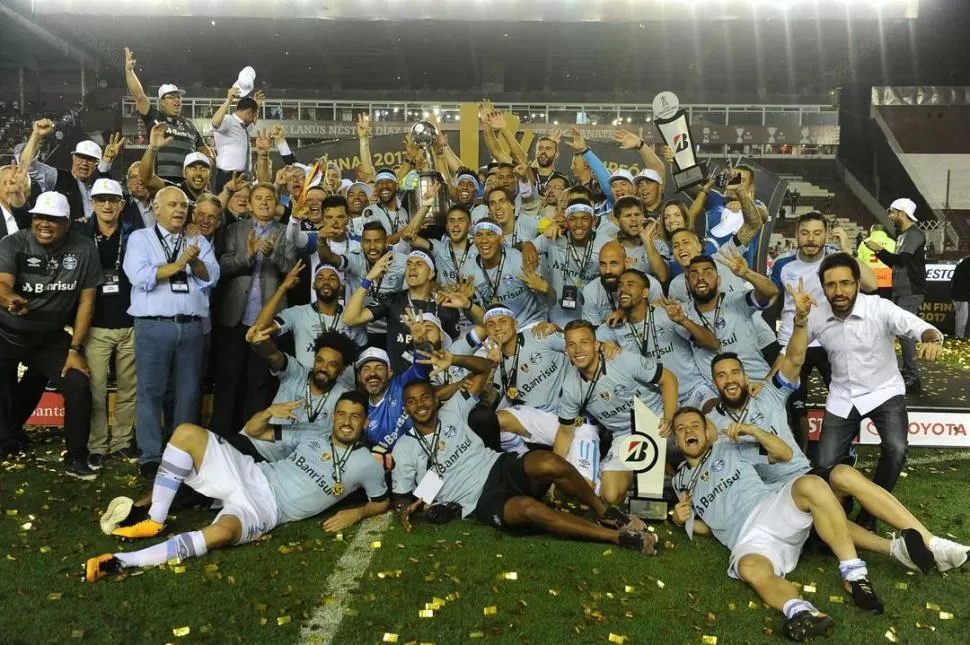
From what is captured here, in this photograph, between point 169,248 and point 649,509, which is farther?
point 169,248

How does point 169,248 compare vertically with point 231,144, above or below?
below

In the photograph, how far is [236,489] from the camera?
496 centimetres

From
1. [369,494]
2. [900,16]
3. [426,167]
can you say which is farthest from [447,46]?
[369,494]

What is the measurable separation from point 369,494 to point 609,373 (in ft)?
6.23

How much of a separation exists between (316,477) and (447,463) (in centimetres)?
82

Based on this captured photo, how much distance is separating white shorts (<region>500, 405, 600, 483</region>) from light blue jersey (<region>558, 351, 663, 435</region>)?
13cm

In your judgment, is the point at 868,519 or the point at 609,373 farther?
the point at 609,373

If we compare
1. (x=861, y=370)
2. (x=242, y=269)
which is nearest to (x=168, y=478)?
(x=242, y=269)

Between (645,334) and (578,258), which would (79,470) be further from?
(645,334)

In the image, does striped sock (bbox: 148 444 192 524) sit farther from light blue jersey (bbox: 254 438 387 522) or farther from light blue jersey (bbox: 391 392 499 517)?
light blue jersey (bbox: 391 392 499 517)

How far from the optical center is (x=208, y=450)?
16.4 feet

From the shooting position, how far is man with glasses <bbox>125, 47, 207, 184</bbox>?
8.05m

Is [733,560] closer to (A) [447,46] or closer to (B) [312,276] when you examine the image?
(B) [312,276]

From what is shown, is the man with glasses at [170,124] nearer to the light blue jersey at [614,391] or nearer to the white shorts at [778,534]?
the light blue jersey at [614,391]
